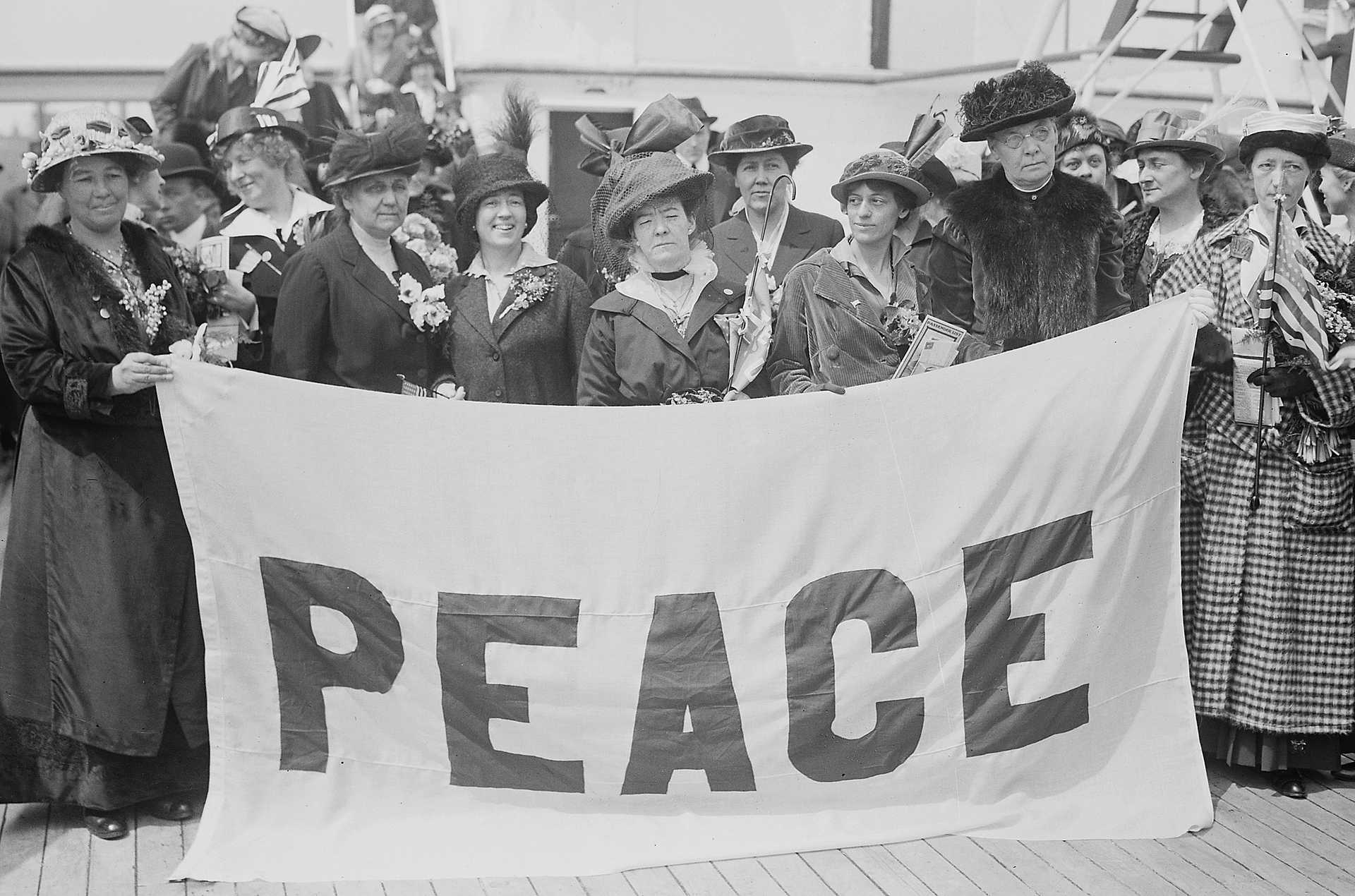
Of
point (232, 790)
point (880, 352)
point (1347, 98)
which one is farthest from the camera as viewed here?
point (1347, 98)

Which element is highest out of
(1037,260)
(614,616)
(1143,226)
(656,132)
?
(656,132)

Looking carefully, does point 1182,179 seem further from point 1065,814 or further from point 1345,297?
point 1065,814

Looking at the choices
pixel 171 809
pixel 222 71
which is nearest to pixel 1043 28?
pixel 222 71

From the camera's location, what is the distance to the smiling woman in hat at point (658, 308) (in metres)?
4.45

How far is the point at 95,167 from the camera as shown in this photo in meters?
4.24

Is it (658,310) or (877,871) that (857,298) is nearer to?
(658,310)

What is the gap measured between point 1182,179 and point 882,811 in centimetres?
279

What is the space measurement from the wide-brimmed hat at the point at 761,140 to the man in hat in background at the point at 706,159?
25cm

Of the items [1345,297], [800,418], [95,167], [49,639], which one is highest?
[95,167]

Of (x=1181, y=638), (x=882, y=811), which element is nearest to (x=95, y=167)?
(x=882, y=811)

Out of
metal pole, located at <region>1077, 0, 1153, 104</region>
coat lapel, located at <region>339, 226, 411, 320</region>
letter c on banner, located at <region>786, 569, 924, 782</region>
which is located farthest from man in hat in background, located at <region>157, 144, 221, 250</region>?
metal pole, located at <region>1077, 0, 1153, 104</region>

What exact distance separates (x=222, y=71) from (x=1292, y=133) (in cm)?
527

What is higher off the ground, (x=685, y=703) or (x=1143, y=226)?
(x=1143, y=226)

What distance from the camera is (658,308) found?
176 inches
